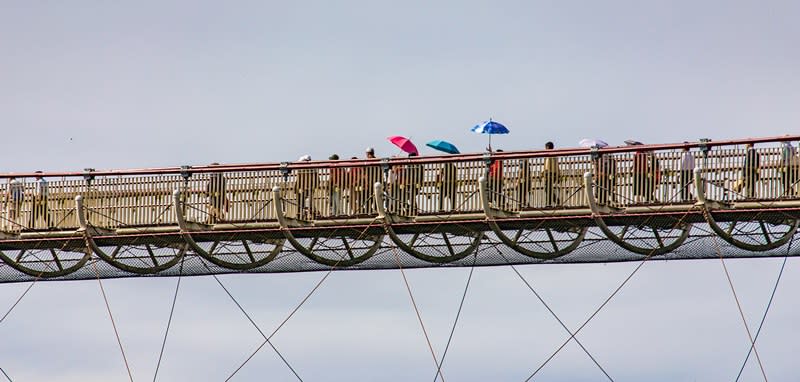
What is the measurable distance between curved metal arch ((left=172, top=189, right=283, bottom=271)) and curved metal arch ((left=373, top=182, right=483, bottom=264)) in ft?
10.1

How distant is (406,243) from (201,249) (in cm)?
516


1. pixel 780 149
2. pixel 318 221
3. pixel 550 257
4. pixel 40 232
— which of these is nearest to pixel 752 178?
pixel 780 149

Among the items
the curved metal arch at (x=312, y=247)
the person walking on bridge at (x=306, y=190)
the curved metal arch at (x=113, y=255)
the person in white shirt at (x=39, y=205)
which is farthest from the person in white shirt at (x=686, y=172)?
the person in white shirt at (x=39, y=205)

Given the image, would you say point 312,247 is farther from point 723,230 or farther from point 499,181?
point 723,230

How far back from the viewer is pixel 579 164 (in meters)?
56.5

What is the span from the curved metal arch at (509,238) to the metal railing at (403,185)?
367 millimetres

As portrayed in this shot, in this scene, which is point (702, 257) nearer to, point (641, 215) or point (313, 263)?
point (641, 215)

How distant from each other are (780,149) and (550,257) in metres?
5.99

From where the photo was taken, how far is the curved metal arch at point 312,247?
58.5 meters

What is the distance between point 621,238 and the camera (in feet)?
186

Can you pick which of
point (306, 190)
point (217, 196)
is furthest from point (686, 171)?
point (217, 196)

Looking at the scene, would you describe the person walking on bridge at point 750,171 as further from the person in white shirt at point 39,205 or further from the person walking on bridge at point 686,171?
the person in white shirt at point 39,205

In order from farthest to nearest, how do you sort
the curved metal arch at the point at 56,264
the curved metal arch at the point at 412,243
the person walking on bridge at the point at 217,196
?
the curved metal arch at the point at 56,264 → the person walking on bridge at the point at 217,196 → the curved metal arch at the point at 412,243

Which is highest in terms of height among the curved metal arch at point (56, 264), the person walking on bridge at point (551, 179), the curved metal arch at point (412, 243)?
the person walking on bridge at point (551, 179)
